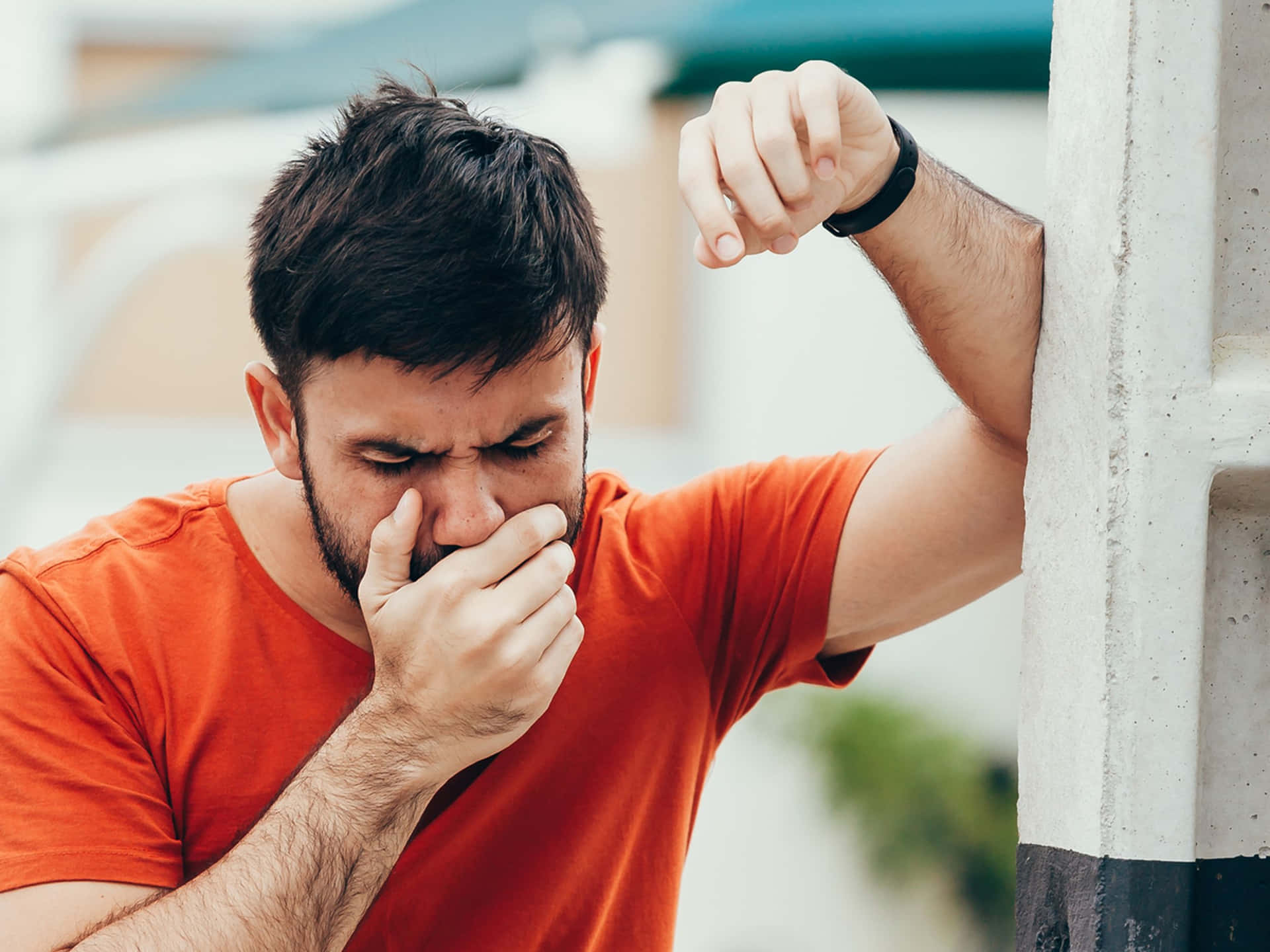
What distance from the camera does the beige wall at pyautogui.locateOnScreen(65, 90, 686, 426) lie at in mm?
9914

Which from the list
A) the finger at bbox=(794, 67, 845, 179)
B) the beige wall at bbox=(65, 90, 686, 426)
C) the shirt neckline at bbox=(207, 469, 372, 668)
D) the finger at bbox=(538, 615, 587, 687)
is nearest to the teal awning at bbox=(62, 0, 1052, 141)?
the shirt neckline at bbox=(207, 469, 372, 668)

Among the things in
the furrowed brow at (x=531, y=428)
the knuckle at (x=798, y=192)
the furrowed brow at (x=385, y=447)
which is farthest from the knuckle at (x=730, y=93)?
the furrowed brow at (x=385, y=447)

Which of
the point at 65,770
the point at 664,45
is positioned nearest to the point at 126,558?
the point at 65,770

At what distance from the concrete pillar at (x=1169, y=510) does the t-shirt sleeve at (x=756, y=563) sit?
72 centimetres

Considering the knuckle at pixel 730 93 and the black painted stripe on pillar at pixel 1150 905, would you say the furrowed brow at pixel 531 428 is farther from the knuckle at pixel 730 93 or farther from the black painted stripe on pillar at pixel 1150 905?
the black painted stripe on pillar at pixel 1150 905

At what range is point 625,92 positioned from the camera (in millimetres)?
4578

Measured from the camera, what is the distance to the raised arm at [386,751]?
67.9 inches

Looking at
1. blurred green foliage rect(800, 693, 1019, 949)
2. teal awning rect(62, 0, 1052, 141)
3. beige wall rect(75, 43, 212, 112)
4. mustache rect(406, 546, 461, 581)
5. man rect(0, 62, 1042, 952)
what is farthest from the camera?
beige wall rect(75, 43, 212, 112)

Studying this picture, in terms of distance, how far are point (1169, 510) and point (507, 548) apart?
90 cm

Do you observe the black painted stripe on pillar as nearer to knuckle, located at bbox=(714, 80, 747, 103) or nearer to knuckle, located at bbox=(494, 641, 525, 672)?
knuckle, located at bbox=(494, 641, 525, 672)

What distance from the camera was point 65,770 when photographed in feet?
6.06

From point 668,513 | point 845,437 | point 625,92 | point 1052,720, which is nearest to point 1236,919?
point 1052,720

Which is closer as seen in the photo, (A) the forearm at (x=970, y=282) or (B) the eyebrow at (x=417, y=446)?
(A) the forearm at (x=970, y=282)

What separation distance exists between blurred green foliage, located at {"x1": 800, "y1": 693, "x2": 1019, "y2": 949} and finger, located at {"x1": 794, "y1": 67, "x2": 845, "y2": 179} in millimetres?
5795
